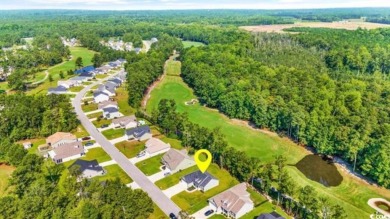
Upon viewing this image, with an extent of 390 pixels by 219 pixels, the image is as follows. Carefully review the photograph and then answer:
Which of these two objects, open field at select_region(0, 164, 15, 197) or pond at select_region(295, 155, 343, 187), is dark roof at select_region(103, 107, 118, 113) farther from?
pond at select_region(295, 155, 343, 187)

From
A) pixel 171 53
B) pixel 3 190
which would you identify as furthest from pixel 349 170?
pixel 171 53

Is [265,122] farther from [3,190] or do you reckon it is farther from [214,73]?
[3,190]

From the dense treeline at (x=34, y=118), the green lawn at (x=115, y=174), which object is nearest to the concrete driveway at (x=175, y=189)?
the green lawn at (x=115, y=174)

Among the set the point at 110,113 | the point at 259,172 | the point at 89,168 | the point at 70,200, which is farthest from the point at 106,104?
the point at 259,172

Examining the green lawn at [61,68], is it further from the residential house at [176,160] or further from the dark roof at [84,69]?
the residential house at [176,160]

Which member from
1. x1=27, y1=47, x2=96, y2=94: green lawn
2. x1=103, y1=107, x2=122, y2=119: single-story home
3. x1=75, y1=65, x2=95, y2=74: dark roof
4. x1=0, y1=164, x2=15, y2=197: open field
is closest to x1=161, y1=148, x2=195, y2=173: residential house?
x1=0, y1=164, x2=15, y2=197: open field

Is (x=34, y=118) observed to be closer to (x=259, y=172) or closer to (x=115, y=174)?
(x=115, y=174)
